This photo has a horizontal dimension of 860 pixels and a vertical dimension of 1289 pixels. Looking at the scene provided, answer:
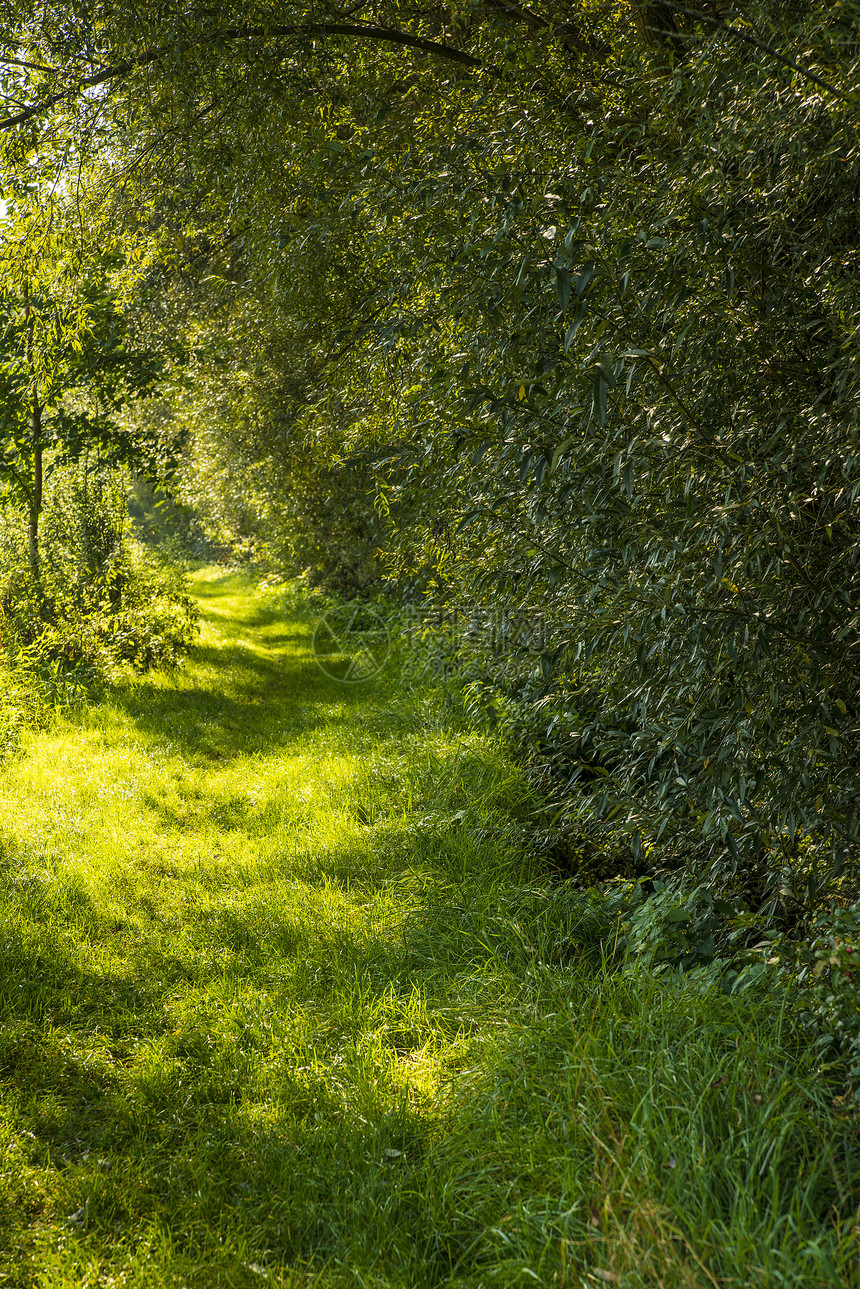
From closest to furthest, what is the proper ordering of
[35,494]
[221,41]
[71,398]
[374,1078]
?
[374,1078] → [221,41] → [35,494] → [71,398]

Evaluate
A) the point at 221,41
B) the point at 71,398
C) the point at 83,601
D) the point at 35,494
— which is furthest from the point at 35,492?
the point at 221,41

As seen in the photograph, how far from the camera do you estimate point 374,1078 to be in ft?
10.5

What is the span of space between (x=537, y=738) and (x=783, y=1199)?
3.77m

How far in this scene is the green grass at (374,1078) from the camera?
2.23m

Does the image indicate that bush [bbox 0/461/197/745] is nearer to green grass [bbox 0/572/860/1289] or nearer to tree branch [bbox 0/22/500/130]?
green grass [bbox 0/572/860/1289]

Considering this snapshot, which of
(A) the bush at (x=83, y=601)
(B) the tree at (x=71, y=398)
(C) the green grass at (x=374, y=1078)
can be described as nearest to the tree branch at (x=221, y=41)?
(B) the tree at (x=71, y=398)

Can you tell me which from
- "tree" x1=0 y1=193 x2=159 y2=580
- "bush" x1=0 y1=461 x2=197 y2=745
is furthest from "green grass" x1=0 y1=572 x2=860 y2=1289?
"tree" x1=0 y1=193 x2=159 y2=580

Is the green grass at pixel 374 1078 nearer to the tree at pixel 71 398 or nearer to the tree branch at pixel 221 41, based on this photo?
the tree branch at pixel 221 41

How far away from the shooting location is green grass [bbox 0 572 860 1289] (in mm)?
2227

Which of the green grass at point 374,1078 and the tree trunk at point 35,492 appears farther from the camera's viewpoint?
the tree trunk at point 35,492

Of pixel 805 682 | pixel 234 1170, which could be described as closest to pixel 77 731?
pixel 234 1170

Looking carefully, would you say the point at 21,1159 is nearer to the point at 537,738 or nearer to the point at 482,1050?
the point at 482,1050

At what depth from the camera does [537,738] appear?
230 inches

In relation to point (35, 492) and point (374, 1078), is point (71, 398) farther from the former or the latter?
point (374, 1078)
